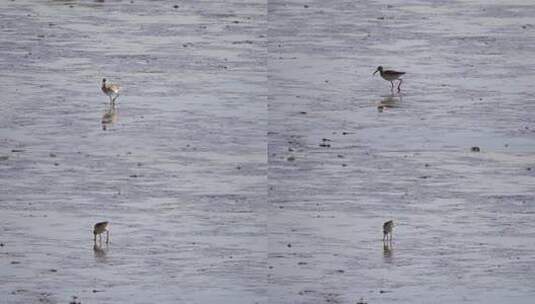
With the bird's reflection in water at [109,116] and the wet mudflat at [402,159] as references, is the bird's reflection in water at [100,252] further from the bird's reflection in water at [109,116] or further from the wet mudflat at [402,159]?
the bird's reflection in water at [109,116]

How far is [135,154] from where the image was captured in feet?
36.9

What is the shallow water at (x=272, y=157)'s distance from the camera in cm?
1003

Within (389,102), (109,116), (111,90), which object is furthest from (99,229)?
(389,102)

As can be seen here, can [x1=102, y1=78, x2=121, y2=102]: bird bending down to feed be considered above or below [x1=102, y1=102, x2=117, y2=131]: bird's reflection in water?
above

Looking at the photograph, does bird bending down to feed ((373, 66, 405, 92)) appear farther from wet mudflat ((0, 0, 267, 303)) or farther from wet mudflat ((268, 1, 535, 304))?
wet mudflat ((0, 0, 267, 303))

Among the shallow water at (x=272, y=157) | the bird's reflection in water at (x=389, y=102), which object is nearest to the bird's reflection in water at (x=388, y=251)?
the shallow water at (x=272, y=157)

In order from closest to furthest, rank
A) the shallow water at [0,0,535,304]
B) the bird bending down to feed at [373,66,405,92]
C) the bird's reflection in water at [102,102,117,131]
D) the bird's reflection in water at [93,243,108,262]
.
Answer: the shallow water at [0,0,535,304] < the bird's reflection in water at [93,243,108,262] < the bird's reflection in water at [102,102,117,131] < the bird bending down to feed at [373,66,405,92]

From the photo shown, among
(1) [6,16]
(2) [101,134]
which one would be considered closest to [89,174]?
(2) [101,134]

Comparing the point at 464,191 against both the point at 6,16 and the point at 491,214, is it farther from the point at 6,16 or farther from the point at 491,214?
the point at 6,16

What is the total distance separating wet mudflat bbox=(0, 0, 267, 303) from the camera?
1003 cm

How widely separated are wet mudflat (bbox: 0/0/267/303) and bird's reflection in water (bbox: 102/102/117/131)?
0.01 m

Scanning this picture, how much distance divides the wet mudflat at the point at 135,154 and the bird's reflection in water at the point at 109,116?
13mm

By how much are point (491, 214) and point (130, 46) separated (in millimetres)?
3539

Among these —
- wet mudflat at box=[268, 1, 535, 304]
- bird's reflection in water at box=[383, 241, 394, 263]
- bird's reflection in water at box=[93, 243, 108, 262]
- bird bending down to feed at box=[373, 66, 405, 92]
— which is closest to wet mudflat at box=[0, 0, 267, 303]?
bird's reflection in water at box=[93, 243, 108, 262]
